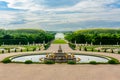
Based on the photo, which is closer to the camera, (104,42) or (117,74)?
(117,74)

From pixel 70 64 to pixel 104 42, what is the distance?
125ft

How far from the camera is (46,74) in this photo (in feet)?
59.4

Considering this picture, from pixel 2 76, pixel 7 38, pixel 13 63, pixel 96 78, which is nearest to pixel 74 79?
pixel 96 78

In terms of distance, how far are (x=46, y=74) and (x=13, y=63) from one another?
24.8 feet

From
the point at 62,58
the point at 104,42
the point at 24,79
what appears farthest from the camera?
the point at 104,42

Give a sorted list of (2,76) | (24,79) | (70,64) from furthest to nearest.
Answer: (70,64)
(2,76)
(24,79)

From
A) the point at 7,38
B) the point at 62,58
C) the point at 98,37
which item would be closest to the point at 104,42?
the point at 98,37

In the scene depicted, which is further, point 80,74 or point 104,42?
point 104,42

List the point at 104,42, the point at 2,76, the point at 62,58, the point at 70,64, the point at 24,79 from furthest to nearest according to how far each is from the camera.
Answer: the point at 104,42 → the point at 62,58 → the point at 70,64 → the point at 2,76 → the point at 24,79

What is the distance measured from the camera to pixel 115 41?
5981cm

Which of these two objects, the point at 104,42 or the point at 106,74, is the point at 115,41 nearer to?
the point at 104,42

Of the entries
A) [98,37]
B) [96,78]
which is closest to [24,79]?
[96,78]

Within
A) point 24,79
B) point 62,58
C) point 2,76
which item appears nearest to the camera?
point 24,79

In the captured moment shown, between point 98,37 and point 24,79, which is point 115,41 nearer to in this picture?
point 98,37
